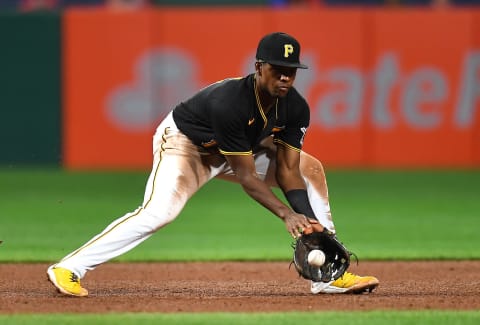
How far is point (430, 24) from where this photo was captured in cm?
1552

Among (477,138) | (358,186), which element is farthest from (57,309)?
(477,138)

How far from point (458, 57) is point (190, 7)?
13.3ft

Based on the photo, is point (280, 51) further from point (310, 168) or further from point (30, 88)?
point (30, 88)

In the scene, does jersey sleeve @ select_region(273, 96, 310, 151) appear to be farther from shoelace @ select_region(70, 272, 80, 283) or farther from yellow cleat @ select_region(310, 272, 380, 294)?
shoelace @ select_region(70, 272, 80, 283)

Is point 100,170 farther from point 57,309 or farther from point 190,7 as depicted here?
point 57,309

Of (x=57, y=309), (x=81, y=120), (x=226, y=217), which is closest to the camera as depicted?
(x=57, y=309)

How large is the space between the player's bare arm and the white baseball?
167 mm

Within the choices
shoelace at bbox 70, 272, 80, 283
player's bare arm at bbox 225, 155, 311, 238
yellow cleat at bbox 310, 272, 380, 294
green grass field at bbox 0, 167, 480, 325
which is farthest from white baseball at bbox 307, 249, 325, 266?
shoelace at bbox 70, 272, 80, 283

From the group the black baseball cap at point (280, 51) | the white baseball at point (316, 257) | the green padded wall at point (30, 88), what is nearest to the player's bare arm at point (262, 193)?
the white baseball at point (316, 257)

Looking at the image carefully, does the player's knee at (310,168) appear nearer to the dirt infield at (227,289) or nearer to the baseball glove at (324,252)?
the baseball glove at (324,252)

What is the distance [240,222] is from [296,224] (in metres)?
4.83

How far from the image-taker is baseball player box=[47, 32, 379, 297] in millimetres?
6152

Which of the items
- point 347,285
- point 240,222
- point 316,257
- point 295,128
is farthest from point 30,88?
point 316,257

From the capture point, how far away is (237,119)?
6.18 metres
